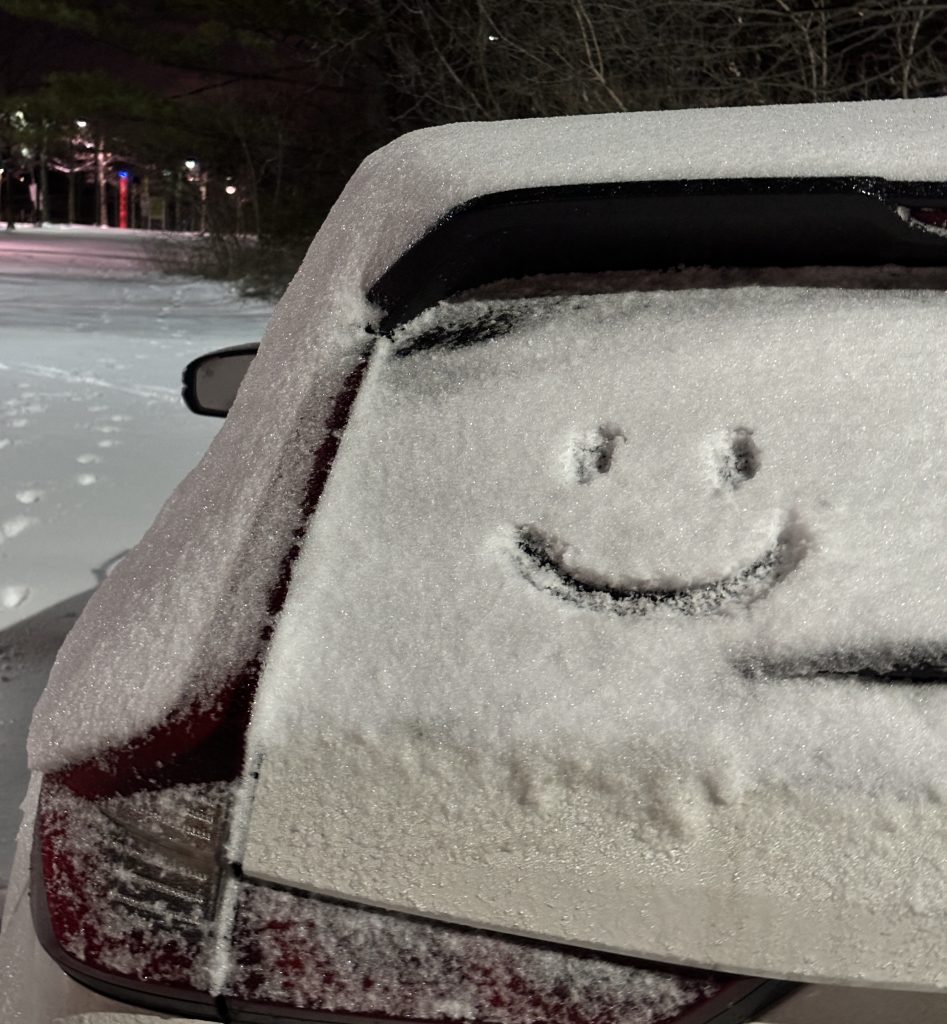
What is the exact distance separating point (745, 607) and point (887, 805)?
185 mm

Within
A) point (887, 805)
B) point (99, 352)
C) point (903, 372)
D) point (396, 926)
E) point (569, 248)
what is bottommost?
point (99, 352)

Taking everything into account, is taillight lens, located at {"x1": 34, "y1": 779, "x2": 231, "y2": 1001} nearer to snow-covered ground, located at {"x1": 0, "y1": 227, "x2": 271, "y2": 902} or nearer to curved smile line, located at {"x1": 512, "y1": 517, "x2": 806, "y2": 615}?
curved smile line, located at {"x1": 512, "y1": 517, "x2": 806, "y2": 615}

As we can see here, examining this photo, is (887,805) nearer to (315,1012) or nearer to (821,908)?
(821,908)

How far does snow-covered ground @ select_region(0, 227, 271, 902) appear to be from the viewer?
11.9 feet

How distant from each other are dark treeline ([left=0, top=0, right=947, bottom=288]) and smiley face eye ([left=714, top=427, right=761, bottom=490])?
6.51 meters

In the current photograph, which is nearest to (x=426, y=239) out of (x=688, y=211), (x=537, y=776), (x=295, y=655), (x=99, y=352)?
(x=688, y=211)

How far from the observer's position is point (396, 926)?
927mm

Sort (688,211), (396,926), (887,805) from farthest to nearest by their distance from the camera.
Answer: (688,211), (396,926), (887,805)

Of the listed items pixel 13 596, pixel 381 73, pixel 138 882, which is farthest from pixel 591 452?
pixel 381 73

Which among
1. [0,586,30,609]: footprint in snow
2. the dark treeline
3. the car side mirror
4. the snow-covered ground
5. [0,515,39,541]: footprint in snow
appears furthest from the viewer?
the dark treeline

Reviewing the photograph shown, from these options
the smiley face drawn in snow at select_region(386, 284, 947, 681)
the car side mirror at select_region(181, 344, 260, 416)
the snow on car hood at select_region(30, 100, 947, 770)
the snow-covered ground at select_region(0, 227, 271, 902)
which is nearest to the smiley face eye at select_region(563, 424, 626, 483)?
the smiley face drawn in snow at select_region(386, 284, 947, 681)

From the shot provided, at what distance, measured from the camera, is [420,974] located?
3.03 feet

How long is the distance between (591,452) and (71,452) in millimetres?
6020

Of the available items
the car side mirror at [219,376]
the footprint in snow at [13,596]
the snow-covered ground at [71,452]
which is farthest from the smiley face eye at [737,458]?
the footprint in snow at [13,596]
